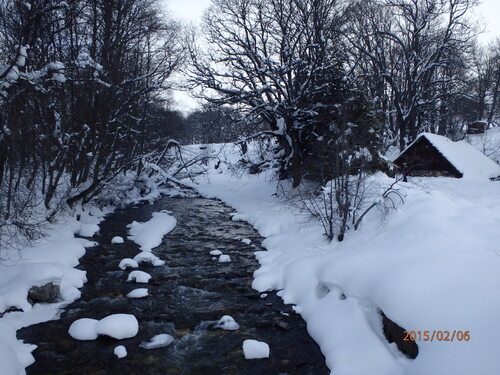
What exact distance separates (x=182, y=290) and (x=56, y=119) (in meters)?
8.33

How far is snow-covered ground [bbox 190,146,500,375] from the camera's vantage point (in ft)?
14.5

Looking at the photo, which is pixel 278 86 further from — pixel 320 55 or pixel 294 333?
pixel 294 333

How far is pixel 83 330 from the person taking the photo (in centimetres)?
605

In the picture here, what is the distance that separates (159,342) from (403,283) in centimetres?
415

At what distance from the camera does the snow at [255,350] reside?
564 centimetres

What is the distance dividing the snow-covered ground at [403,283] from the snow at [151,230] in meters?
3.71

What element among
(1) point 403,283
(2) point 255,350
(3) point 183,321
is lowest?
A: (3) point 183,321

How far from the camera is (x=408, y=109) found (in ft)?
86.3

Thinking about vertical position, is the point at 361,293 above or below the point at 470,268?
below

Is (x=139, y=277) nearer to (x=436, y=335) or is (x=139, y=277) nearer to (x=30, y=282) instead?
(x=30, y=282)

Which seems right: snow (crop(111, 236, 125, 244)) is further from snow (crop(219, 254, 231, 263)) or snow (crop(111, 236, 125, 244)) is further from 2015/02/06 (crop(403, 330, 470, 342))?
2015/02/06 (crop(403, 330, 470, 342))

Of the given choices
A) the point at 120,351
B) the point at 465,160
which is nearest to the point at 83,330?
the point at 120,351

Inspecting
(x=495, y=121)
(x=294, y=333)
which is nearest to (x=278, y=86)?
(x=294, y=333)

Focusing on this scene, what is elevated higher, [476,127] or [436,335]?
[476,127]
